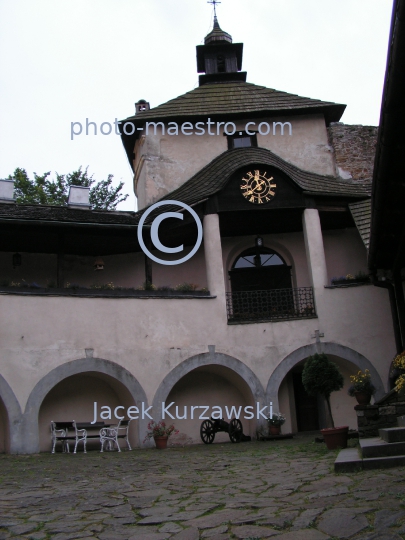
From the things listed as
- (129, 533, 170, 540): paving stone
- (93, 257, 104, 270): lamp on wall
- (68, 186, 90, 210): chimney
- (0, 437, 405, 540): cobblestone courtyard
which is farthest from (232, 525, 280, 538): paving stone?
(68, 186, 90, 210): chimney

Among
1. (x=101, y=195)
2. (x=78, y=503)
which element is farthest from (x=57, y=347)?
(x=101, y=195)

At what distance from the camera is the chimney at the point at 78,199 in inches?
709

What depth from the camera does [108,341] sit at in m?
14.7

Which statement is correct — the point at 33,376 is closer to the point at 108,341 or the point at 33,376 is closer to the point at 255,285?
the point at 108,341

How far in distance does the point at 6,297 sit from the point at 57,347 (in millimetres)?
1562

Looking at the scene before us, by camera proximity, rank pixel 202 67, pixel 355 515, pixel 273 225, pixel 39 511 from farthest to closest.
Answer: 1. pixel 202 67
2. pixel 273 225
3. pixel 39 511
4. pixel 355 515

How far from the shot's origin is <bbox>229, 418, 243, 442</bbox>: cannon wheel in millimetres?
14891

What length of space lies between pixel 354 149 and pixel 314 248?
14.9ft

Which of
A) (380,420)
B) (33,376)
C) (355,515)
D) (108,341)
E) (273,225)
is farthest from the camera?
(273,225)

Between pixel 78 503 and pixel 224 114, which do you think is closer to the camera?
pixel 78 503

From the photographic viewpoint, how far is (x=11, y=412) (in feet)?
43.9

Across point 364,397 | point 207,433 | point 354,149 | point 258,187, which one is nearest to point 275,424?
point 207,433

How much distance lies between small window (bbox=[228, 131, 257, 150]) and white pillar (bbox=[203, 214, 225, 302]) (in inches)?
157

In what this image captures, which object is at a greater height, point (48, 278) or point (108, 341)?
point (48, 278)
